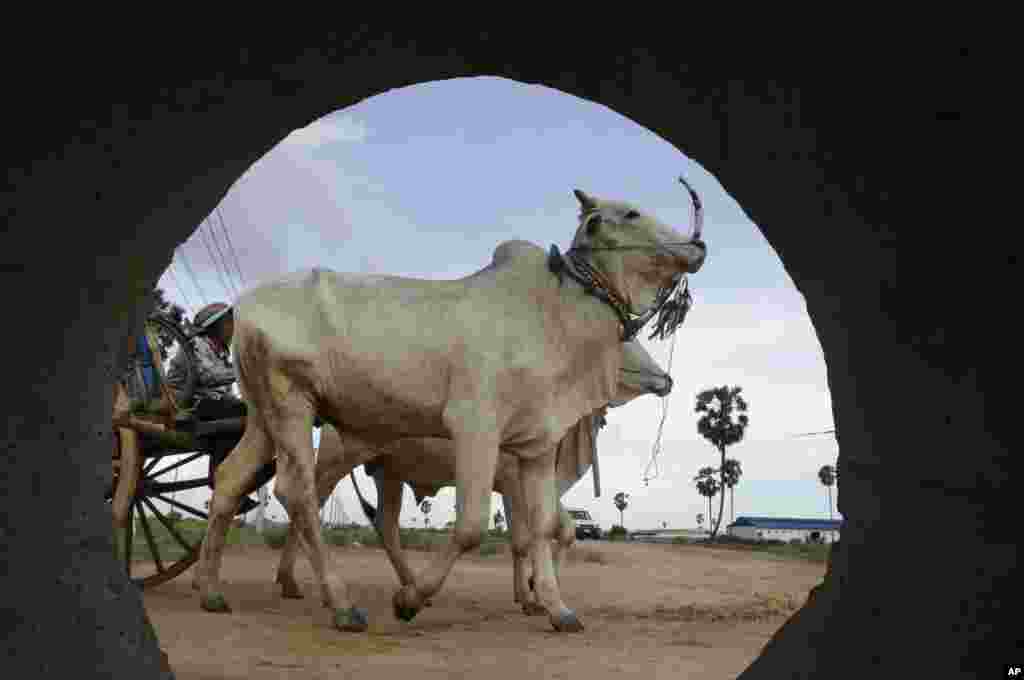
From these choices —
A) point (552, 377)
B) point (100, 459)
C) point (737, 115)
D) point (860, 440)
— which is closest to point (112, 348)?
point (100, 459)

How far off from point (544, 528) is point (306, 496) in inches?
54.9

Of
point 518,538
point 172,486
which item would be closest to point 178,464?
point 172,486

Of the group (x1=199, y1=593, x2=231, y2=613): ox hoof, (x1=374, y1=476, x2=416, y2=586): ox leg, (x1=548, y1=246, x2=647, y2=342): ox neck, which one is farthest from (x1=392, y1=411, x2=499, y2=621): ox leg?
(x1=374, y1=476, x2=416, y2=586): ox leg

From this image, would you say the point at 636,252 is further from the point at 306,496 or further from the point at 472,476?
the point at 306,496

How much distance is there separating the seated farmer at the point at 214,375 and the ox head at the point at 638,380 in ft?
10.1

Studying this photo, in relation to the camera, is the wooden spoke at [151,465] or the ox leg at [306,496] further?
the wooden spoke at [151,465]

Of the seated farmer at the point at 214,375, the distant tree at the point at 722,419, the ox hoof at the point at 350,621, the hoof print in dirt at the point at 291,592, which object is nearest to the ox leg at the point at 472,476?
the ox hoof at the point at 350,621

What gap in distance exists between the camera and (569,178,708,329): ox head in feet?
21.0

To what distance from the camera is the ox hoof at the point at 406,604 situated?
20.4 ft

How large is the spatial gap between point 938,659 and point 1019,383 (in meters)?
0.59

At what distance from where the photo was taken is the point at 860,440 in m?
2.66

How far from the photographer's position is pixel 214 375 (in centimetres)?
857

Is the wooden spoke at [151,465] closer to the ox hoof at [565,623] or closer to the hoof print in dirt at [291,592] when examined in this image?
the hoof print in dirt at [291,592]

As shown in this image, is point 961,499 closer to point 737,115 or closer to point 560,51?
point 737,115
